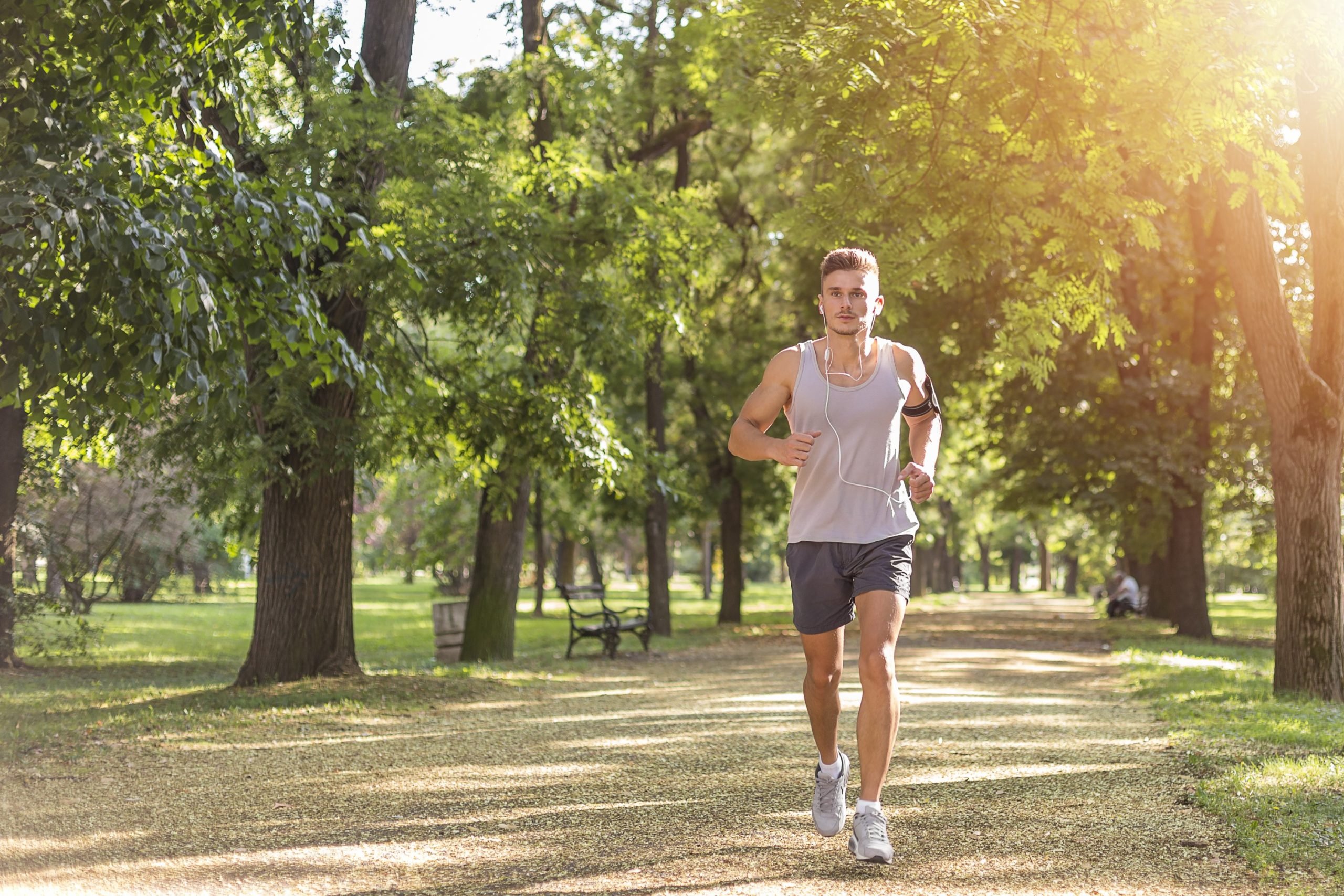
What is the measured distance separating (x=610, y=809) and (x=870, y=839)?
71.3 inches

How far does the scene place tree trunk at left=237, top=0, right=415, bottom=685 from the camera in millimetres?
11625

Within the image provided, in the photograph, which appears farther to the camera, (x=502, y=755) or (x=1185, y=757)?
(x=502, y=755)

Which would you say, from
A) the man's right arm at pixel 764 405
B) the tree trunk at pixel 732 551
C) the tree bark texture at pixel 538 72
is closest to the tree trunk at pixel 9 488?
the tree bark texture at pixel 538 72

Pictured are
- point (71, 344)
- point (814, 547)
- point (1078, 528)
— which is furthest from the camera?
point (1078, 528)

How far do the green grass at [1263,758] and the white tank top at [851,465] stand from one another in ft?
6.18

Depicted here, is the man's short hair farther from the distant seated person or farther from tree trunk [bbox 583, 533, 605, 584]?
tree trunk [bbox 583, 533, 605, 584]

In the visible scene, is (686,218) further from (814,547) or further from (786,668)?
(814,547)

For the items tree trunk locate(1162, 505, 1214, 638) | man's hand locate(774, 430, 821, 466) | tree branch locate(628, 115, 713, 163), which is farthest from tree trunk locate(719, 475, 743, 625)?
man's hand locate(774, 430, 821, 466)

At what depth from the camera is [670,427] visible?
26016 mm

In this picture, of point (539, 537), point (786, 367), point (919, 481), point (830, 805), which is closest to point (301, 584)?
point (830, 805)

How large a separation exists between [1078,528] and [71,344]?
48.4 m

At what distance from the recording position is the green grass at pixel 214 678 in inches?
378

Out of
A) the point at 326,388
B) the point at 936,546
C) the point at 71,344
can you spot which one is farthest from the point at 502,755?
the point at 936,546

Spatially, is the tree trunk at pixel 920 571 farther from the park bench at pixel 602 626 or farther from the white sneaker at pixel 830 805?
the white sneaker at pixel 830 805
